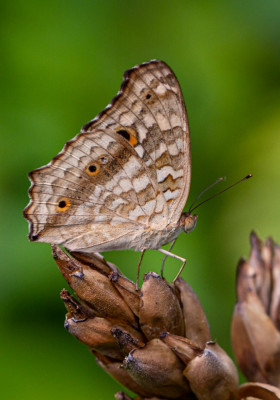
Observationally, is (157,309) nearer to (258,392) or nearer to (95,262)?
(95,262)

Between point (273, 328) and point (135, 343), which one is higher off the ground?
point (135, 343)

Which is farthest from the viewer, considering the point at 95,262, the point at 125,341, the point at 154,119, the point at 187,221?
the point at 187,221

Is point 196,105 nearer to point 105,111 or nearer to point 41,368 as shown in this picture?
point 105,111

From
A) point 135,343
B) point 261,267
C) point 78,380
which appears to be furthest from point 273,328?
point 78,380

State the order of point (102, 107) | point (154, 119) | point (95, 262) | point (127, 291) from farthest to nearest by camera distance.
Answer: point (102, 107) < point (154, 119) < point (95, 262) < point (127, 291)

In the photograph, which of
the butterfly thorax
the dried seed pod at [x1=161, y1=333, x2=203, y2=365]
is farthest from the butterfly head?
the dried seed pod at [x1=161, y1=333, x2=203, y2=365]

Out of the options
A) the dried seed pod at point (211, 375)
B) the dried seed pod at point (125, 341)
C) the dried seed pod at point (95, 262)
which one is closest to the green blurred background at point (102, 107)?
the dried seed pod at point (95, 262)

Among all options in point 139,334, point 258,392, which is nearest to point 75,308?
point 139,334
